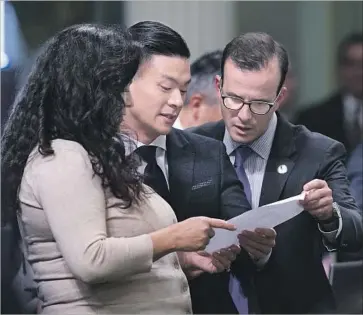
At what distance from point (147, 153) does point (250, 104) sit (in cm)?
23

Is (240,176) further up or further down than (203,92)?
further down

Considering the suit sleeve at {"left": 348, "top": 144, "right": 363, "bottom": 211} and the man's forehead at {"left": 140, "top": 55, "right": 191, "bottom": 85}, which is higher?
the man's forehead at {"left": 140, "top": 55, "right": 191, "bottom": 85}

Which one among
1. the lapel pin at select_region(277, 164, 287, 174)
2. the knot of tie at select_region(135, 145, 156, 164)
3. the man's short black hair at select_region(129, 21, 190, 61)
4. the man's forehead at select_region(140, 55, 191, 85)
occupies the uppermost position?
the man's short black hair at select_region(129, 21, 190, 61)

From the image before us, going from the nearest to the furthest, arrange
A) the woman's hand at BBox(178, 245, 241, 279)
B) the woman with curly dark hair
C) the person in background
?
the woman with curly dark hair → the woman's hand at BBox(178, 245, 241, 279) → the person in background

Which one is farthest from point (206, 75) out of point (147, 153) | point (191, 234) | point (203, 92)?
point (191, 234)

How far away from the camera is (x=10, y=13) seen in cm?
167

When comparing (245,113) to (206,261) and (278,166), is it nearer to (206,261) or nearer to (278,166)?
(278,166)

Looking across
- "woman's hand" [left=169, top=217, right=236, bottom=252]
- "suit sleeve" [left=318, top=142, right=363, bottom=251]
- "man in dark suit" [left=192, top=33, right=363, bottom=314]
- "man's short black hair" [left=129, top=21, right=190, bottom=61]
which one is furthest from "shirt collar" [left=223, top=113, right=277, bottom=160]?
"woman's hand" [left=169, top=217, right=236, bottom=252]

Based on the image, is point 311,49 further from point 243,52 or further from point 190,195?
point 190,195

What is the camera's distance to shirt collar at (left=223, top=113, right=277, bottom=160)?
4.89ft

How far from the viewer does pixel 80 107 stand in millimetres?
1174

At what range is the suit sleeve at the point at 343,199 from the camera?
4.89ft

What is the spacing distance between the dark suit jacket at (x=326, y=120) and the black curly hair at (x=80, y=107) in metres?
0.54

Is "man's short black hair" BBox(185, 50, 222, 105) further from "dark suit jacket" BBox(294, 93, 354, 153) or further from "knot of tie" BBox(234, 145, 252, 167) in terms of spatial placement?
"dark suit jacket" BBox(294, 93, 354, 153)
